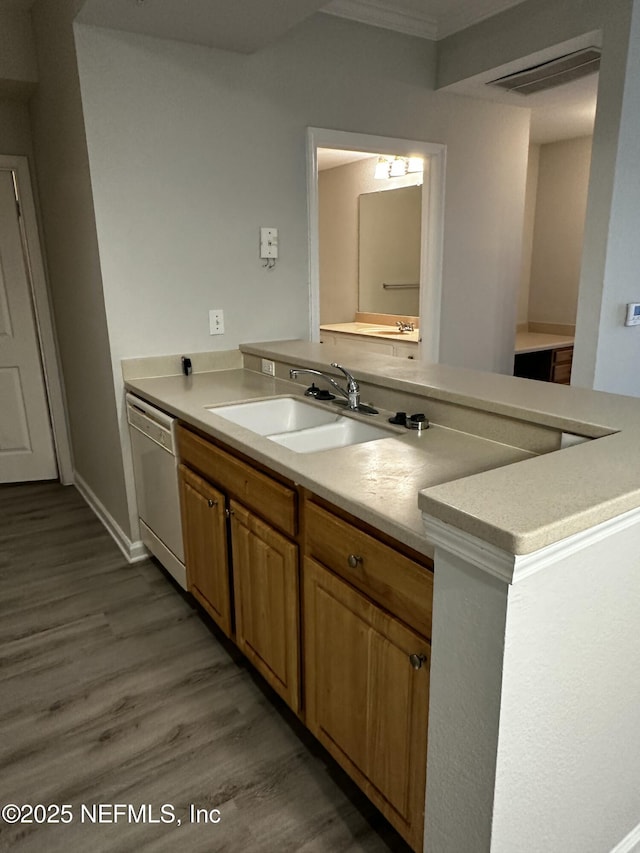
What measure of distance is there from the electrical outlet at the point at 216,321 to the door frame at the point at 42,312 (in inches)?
58.4

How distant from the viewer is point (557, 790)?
3.67ft

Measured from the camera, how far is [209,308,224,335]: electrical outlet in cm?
289

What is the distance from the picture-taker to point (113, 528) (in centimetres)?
317

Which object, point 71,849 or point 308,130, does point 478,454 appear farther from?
point 308,130

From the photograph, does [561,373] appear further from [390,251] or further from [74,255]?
[74,255]

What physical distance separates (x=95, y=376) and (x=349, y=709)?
7.24 ft

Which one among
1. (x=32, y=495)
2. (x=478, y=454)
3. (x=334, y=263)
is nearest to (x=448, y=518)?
(x=478, y=454)

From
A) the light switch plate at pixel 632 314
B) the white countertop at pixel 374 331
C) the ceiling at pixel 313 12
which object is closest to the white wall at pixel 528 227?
the ceiling at pixel 313 12

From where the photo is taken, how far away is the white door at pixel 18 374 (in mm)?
3617

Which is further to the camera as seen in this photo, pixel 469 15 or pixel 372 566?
pixel 469 15

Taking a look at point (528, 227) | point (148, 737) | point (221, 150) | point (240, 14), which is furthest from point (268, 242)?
point (528, 227)

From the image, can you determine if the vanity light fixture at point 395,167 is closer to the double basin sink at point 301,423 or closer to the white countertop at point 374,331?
the white countertop at point 374,331

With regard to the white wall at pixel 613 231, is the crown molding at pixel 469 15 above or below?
above

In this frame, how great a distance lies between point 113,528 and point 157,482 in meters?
0.81
